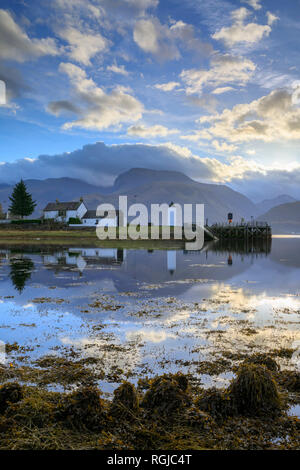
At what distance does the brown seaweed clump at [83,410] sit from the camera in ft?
21.5

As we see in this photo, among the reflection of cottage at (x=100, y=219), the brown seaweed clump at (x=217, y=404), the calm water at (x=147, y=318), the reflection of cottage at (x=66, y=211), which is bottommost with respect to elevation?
the calm water at (x=147, y=318)

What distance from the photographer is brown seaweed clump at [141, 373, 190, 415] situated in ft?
23.0

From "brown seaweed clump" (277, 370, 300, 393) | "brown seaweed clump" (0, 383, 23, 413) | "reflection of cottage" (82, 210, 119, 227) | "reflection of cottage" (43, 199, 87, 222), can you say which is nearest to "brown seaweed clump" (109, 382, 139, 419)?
"brown seaweed clump" (0, 383, 23, 413)

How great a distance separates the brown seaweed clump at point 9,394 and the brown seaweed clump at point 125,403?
220cm

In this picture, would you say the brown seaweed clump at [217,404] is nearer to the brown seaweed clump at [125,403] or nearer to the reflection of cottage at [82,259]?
the brown seaweed clump at [125,403]

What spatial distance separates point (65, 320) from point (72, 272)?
1550 centimetres

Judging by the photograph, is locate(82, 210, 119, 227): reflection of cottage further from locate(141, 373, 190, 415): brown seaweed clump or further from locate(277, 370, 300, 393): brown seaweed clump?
locate(141, 373, 190, 415): brown seaweed clump

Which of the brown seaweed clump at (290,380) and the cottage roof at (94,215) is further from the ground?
the cottage roof at (94,215)

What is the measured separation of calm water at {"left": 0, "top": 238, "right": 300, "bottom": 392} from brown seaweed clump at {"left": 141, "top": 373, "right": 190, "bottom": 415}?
140cm

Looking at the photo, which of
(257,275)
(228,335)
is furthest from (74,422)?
(257,275)

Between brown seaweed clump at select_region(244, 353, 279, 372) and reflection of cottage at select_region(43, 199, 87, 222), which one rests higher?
reflection of cottage at select_region(43, 199, 87, 222)

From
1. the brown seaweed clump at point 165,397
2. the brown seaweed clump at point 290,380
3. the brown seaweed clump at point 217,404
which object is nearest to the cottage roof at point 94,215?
the brown seaweed clump at point 290,380

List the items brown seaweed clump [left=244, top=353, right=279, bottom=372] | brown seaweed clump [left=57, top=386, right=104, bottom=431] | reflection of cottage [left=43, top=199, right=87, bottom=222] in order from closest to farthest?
brown seaweed clump [left=57, top=386, right=104, bottom=431] < brown seaweed clump [left=244, top=353, right=279, bottom=372] < reflection of cottage [left=43, top=199, right=87, bottom=222]

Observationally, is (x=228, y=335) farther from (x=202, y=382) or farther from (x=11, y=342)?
(x=11, y=342)
